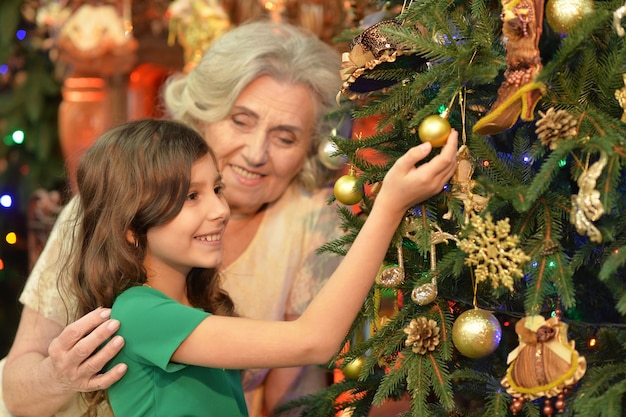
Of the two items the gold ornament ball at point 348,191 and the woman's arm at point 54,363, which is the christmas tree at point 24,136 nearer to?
the woman's arm at point 54,363

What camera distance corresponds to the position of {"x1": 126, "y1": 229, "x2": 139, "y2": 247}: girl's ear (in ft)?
5.43

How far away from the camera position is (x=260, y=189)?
2.20m

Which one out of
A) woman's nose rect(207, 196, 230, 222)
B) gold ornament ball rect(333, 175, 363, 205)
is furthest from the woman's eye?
gold ornament ball rect(333, 175, 363, 205)

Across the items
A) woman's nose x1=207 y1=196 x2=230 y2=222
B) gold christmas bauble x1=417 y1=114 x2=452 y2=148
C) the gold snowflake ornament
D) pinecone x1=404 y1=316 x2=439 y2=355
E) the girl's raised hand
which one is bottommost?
pinecone x1=404 y1=316 x2=439 y2=355

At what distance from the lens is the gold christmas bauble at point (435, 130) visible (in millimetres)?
1305

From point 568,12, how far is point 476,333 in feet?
1.63

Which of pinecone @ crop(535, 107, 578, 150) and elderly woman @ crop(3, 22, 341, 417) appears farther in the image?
elderly woman @ crop(3, 22, 341, 417)

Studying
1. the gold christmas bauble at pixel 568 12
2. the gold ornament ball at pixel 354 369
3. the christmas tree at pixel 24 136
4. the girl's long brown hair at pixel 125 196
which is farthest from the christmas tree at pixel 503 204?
the christmas tree at pixel 24 136

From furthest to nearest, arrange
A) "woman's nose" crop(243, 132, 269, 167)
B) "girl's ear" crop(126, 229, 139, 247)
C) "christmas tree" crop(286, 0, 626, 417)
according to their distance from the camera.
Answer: "woman's nose" crop(243, 132, 269, 167) < "girl's ear" crop(126, 229, 139, 247) < "christmas tree" crop(286, 0, 626, 417)

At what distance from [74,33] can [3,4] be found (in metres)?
0.57

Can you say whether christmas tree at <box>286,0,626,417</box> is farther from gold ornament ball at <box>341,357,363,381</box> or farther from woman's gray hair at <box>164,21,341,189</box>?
woman's gray hair at <box>164,21,341,189</box>

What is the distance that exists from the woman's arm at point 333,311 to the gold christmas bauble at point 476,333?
16 cm

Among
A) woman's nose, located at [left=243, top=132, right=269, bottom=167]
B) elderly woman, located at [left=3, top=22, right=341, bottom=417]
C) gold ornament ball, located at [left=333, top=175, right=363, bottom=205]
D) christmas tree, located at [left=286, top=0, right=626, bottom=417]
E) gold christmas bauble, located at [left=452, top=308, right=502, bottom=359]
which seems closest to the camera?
christmas tree, located at [left=286, top=0, right=626, bottom=417]

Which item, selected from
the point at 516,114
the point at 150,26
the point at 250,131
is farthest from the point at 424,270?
the point at 150,26
